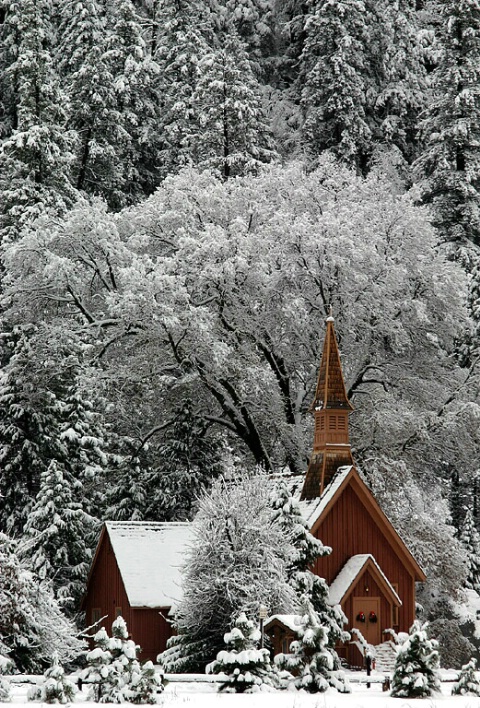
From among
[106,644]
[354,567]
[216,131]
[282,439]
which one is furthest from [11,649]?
[216,131]

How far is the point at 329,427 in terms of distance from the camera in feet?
130

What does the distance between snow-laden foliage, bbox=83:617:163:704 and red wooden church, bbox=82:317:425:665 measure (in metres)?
12.0

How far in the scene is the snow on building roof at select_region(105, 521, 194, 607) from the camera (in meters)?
36.3

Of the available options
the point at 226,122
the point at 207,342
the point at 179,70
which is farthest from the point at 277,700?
the point at 179,70

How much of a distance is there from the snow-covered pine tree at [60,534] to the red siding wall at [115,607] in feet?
3.43

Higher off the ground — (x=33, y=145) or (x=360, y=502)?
(x=33, y=145)

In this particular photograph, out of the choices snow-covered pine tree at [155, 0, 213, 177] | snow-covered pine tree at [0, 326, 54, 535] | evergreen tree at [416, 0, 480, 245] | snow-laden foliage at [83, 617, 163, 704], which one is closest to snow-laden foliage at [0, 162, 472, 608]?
snow-covered pine tree at [0, 326, 54, 535]

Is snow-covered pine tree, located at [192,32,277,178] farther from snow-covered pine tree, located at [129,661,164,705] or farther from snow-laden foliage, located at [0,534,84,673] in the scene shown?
snow-covered pine tree, located at [129,661,164,705]

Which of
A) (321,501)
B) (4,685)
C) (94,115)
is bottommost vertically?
(4,685)

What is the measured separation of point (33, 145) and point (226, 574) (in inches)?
1132

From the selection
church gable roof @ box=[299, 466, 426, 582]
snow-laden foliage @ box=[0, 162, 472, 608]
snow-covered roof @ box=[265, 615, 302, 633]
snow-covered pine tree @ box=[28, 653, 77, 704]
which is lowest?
snow-covered pine tree @ box=[28, 653, 77, 704]

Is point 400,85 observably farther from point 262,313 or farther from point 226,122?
point 262,313

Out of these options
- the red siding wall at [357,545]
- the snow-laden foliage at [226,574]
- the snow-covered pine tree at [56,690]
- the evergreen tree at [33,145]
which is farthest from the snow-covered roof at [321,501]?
the evergreen tree at [33,145]

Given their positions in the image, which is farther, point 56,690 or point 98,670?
point 98,670
